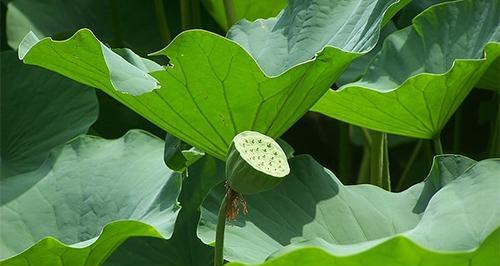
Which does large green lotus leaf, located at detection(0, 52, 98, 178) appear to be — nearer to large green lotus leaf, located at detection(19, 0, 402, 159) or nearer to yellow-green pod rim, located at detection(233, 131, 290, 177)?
large green lotus leaf, located at detection(19, 0, 402, 159)

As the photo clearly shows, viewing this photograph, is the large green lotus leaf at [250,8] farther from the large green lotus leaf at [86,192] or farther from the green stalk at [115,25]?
the large green lotus leaf at [86,192]

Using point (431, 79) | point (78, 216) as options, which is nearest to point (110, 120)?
point (78, 216)

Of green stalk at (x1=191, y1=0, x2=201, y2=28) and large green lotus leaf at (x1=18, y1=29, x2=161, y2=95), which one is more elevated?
large green lotus leaf at (x1=18, y1=29, x2=161, y2=95)

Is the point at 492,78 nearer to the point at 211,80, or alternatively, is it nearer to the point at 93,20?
the point at 211,80

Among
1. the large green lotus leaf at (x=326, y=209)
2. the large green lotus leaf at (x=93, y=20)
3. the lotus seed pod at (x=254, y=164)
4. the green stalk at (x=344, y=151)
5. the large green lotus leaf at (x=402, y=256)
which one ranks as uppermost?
the large green lotus leaf at (x=402, y=256)

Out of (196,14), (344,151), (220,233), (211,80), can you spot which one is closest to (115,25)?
(196,14)

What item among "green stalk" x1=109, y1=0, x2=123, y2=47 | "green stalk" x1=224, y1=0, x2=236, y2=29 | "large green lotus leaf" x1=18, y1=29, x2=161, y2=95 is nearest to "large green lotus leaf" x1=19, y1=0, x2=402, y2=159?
"large green lotus leaf" x1=18, y1=29, x2=161, y2=95

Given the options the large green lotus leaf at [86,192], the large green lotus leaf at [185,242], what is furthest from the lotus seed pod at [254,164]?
the large green lotus leaf at [185,242]
